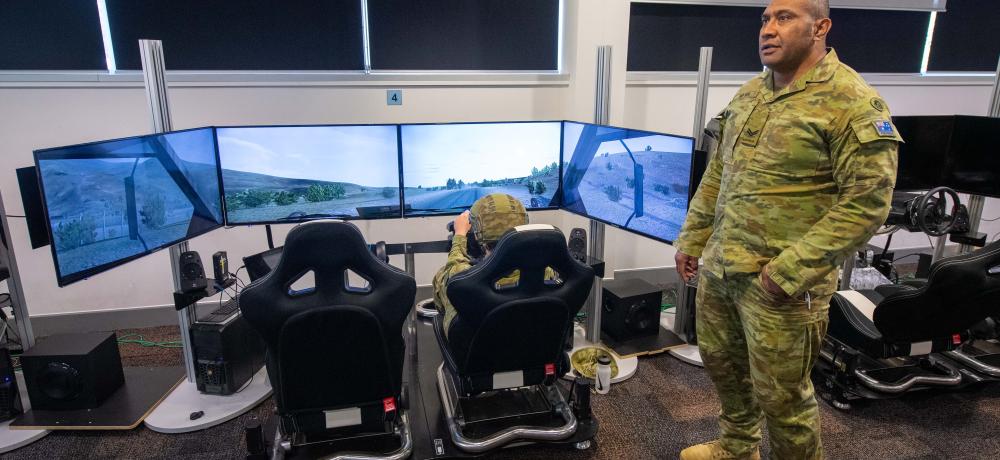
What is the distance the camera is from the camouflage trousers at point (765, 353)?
177 centimetres

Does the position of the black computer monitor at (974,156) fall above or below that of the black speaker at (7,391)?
above

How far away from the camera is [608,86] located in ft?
9.77

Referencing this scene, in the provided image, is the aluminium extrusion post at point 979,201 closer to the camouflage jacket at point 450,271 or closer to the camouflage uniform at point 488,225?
the camouflage uniform at point 488,225

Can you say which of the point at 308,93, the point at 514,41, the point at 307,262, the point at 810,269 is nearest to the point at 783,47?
the point at 810,269

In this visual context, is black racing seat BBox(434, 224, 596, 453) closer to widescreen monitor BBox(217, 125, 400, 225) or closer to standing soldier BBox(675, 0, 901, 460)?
standing soldier BBox(675, 0, 901, 460)

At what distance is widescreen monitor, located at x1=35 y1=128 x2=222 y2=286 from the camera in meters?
1.99

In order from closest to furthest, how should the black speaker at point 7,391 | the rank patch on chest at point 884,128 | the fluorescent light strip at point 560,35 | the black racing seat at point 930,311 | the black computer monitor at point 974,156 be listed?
the rank patch on chest at point 884,128 → the black racing seat at point 930,311 → the black speaker at point 7,391 → the black computer monitor at point 974,156 → the fluorescent light strip at point 560,35

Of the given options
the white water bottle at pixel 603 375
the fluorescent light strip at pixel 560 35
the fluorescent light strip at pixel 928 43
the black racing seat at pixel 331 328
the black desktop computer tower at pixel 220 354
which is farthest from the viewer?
the fluorescent light strip at pixel 928 43

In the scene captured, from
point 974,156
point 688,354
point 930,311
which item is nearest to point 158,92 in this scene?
point 688,354

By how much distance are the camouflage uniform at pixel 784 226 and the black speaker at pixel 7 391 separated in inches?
108

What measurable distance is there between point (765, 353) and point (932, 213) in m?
1.67

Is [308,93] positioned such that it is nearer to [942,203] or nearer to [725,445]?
[725,445]

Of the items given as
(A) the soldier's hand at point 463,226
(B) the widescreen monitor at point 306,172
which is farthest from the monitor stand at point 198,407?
(A) the soldier's hand at point 463,226

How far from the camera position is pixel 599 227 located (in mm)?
3125
